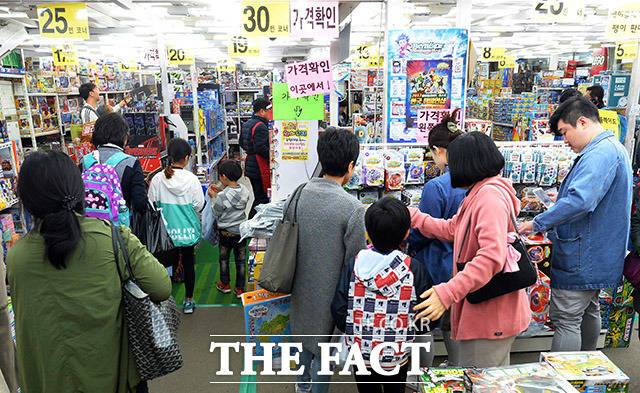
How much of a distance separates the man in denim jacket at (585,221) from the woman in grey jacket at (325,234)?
1184mm

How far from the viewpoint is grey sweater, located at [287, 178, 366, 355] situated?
2134 millimetres

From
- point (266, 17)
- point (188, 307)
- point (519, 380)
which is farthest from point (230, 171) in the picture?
point (519, 380)

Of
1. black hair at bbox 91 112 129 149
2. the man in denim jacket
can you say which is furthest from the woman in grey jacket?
black hair at bbox 91 112 129 149

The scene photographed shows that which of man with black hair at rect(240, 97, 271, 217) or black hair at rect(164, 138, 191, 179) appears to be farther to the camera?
man with black hair at rect(240, 97, 271, 217)

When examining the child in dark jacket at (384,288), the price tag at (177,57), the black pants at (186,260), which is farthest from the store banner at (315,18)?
the price tag at (177,57)

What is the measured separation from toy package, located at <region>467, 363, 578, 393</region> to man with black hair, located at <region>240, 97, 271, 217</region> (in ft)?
14.9

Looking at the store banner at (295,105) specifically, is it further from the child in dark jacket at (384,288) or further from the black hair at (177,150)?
the child in dark jacket at (384,288)

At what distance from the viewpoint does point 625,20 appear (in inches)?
239

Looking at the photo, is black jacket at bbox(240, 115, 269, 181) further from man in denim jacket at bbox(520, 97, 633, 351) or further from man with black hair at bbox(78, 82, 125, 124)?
man in denim jacket at bbox(520, 97, 633, 351)

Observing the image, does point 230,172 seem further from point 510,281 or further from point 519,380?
point 519,380

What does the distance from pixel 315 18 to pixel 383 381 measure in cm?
294

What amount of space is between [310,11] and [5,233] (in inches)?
139

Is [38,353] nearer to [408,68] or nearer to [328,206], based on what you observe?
[328,206]

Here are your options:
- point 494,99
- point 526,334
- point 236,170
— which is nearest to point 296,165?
point 236,170
